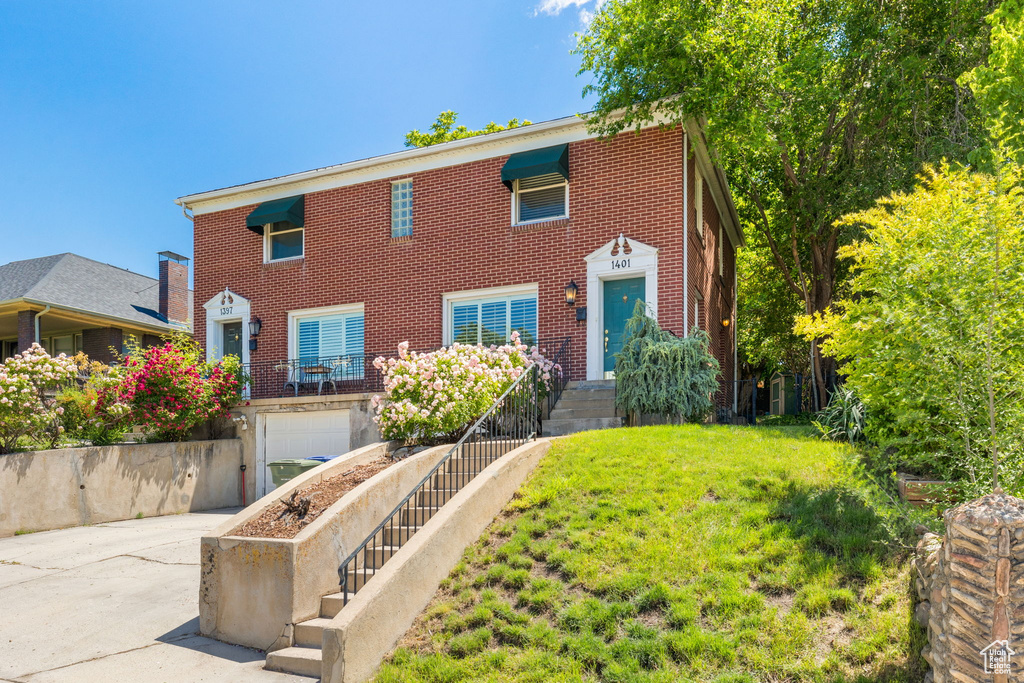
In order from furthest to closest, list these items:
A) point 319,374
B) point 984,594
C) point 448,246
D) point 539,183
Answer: point 319,374 < point 448,246 < point 539,183 < point 984,594

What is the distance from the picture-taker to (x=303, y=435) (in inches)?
555

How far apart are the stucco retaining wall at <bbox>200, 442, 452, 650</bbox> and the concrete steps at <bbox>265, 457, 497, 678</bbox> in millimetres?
127

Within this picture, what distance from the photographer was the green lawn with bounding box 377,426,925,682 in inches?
177

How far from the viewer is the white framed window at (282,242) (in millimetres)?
16406

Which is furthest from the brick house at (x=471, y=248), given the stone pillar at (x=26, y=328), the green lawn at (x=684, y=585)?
the green lawn at (x=684, y=585)

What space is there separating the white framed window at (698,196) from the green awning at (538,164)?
8.49 feet

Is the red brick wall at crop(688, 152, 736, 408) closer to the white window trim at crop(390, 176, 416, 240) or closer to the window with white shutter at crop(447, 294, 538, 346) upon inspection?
the window with white shutter at crop(447, 294, 538, 346)

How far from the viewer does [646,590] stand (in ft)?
17.1

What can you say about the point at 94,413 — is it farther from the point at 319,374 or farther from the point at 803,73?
the point at 803,73

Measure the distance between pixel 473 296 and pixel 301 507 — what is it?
809 centimetres

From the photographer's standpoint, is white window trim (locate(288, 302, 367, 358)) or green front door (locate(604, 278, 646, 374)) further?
white window trim (locate(288, 302, 367, 358))

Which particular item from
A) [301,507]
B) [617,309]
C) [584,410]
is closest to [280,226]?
[617,309]

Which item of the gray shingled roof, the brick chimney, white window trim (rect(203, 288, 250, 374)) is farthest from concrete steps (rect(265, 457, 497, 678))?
the brick chimney

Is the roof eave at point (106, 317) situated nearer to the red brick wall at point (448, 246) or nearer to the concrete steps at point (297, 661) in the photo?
the red brick wall at point (448, 246)
